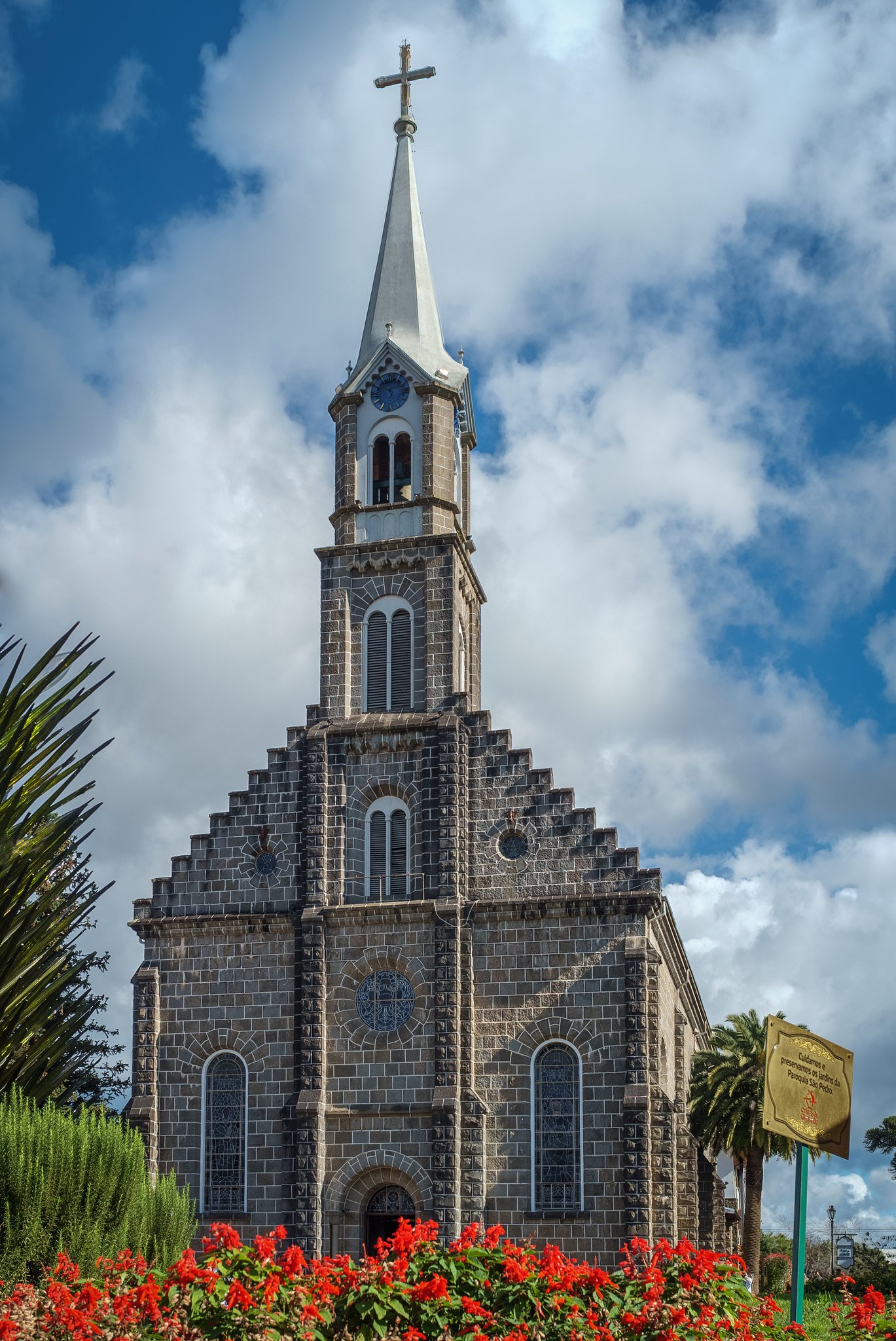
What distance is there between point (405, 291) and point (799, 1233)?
104 ft

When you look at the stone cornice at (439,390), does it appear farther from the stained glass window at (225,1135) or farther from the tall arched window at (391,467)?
the stained glass window at (225,1135)

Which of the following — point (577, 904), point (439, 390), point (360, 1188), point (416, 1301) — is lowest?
point (360, 1188)

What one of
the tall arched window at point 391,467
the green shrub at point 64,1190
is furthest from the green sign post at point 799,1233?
the tall arched window at point 391,467

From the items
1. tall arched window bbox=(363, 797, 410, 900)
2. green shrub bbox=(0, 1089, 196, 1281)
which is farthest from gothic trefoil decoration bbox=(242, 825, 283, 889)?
green shrub bbox=(0, 1089, 196, 1281)

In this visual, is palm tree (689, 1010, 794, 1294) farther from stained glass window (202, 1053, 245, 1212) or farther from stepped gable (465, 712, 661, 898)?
stained glass window (202, 1053, 245, 1212)

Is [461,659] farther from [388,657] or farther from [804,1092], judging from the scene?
[804,1092]

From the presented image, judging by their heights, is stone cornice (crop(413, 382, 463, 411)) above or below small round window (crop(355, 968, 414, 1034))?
above

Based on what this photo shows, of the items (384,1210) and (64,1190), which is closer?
(64,1190)

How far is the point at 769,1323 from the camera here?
46.8ft

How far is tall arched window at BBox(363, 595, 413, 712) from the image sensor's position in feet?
129

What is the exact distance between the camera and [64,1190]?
20.5m

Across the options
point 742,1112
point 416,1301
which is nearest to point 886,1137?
point 742,1112

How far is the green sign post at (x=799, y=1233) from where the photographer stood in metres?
17.7

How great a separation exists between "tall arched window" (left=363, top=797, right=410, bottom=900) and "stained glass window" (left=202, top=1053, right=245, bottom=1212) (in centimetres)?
543
